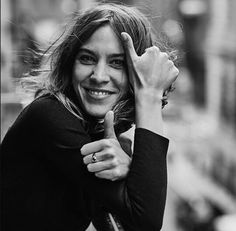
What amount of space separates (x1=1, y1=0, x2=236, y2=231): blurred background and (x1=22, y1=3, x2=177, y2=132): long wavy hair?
6114mm

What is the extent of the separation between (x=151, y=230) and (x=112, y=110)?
56 cm

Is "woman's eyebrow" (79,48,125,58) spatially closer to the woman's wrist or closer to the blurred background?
the woman's wrist

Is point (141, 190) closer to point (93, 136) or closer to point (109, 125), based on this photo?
point (109, 125)

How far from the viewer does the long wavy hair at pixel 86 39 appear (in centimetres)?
234

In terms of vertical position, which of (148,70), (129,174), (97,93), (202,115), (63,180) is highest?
(148,70)

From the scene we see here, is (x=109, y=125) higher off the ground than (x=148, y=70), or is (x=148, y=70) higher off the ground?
(x=148, y=70)

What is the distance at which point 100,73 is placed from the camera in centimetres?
230

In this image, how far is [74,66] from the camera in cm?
239

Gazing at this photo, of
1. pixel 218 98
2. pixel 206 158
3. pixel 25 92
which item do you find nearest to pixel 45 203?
pixel 25 92

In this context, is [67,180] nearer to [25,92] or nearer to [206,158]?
[25,92]

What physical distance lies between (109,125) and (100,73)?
0.23 m

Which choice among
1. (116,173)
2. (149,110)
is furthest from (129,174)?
(149,110)

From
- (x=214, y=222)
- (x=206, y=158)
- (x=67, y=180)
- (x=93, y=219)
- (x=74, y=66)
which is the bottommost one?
(x=206, y=158)

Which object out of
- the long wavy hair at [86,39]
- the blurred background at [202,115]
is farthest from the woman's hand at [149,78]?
the blurred background at [202,115]
